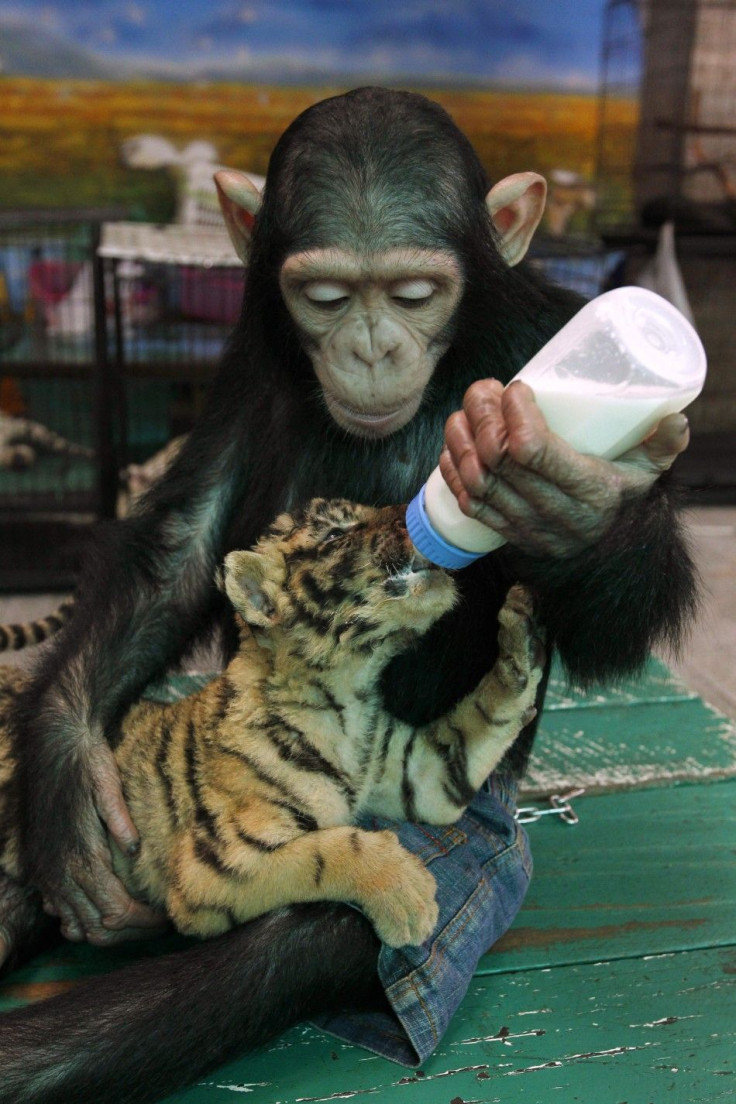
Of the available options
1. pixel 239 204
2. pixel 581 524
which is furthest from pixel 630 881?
pixel 239 204

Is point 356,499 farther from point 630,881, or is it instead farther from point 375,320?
point 630,881

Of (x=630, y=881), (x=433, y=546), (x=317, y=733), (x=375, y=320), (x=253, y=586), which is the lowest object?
(x=630, y=881)

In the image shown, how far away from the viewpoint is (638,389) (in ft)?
5.12

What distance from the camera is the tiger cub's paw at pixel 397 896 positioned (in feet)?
6.09

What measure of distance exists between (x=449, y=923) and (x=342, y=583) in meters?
0.66

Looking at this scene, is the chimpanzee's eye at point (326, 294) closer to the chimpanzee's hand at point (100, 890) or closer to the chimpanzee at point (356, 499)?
the chimpanzee at point (356, 499)

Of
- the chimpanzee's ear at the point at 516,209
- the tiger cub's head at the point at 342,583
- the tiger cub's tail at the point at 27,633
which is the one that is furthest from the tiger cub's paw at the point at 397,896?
the tiger cub's tail at the point at 27,633

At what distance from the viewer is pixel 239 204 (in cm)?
232

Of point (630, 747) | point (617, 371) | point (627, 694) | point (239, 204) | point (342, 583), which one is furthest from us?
point (627, 694)

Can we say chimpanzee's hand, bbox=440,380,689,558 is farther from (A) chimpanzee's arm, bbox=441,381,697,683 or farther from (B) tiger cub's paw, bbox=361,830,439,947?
(B) tiger cub's paw, bbox=361,830,439,947

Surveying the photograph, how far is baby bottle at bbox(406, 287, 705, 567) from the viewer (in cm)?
154

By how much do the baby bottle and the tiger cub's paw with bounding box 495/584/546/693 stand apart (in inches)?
16.0

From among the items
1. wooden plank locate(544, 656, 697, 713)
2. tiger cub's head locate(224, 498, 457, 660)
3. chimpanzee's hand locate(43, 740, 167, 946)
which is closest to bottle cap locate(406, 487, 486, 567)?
tiger cub's head locate(224, 498, 457, 660)

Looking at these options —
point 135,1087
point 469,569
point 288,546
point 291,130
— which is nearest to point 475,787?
point 469,569
